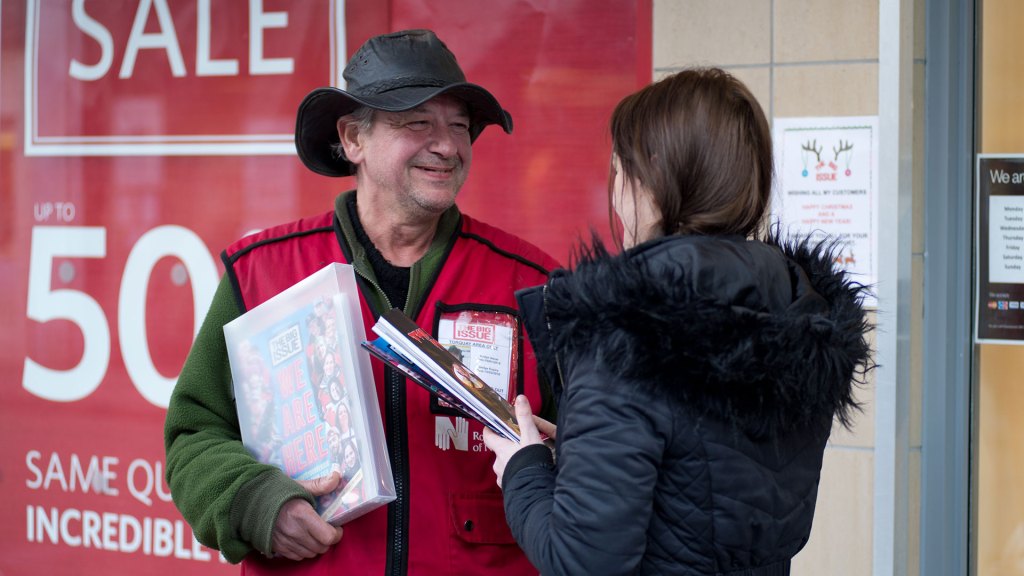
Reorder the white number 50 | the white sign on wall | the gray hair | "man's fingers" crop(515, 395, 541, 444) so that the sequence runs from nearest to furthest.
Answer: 1. "man's fingers" crop(515, 395, 541, 444)
2. the gray hair
3. the white sign on wall
4. the white number 50

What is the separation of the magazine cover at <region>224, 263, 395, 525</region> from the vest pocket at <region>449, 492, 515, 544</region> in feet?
0.75

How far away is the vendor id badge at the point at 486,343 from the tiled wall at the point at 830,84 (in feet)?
5.07

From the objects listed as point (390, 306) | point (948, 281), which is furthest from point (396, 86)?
point (948, 281)

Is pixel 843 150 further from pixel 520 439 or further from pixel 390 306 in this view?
pixel 520 439

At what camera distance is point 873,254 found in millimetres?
3527

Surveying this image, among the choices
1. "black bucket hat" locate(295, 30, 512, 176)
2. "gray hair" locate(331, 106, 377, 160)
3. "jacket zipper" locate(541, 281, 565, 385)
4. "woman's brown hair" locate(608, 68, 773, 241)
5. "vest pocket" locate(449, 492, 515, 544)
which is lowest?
"vest pocket" locate(449, 492, 515, 544)

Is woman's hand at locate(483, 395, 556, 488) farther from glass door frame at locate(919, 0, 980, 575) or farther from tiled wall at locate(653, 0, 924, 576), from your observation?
glass door frame at locate(919, 0, 980, 575)

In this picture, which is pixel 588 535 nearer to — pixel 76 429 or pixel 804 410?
pixel 804 410

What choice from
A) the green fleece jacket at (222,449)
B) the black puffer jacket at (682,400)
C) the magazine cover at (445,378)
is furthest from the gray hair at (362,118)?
the black puffer jacket at (682,400)

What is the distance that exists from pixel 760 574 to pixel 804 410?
293 millimetres

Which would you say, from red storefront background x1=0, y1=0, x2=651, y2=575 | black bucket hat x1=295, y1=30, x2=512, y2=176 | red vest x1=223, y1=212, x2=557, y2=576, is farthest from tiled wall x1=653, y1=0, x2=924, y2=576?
red vest x1=223, y1=212, x2=557, y2=576

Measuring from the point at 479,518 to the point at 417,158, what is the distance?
823 mm

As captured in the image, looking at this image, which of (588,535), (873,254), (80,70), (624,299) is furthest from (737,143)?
(80,70)

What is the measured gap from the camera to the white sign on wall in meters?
3.51
